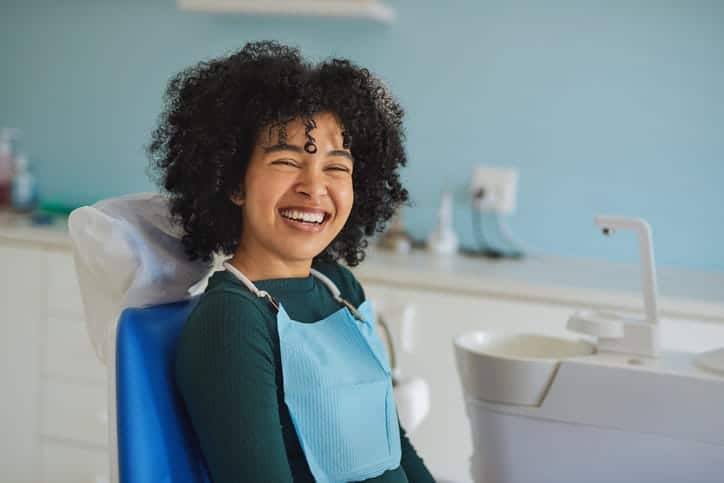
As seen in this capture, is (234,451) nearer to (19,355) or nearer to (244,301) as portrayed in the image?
(244,301)

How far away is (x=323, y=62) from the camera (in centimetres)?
119

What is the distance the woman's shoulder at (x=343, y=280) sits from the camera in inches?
51.4

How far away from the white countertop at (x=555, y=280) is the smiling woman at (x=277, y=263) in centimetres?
96

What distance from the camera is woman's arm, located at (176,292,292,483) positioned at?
0.99 meters

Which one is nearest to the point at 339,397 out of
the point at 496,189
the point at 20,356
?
the point at 496,189

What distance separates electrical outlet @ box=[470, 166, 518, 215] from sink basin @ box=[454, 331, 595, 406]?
130cm

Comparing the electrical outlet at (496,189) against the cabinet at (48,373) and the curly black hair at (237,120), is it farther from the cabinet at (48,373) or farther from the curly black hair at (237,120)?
the curly black hair at (237,120)

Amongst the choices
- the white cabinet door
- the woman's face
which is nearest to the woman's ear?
the woman's face

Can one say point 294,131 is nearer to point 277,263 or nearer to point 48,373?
point 277,263

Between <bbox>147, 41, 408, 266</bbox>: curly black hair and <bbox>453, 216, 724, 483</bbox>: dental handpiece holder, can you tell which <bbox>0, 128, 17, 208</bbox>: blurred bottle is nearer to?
<bbox>147, 41, 408, 266</bbox>: curly black hair

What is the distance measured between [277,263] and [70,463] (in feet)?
5.68

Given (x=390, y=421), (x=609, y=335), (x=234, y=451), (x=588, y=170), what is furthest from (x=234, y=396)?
(x=588, y=170)

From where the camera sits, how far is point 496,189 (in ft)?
8.54

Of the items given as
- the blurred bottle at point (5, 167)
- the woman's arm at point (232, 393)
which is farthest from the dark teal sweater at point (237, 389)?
the blurred bottle at point (5, 167)
